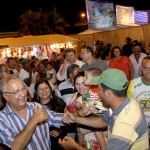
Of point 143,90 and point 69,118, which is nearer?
point 69,118

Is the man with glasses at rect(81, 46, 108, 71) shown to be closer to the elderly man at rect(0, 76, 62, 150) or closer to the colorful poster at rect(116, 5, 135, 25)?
the elderly man at rect(0, 76, 62, 150)

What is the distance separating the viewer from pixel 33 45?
16.4 metres

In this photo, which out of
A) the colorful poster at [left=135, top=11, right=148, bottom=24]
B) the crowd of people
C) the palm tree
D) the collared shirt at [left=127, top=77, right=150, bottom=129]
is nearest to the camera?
the crowd of people

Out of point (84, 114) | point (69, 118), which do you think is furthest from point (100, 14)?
point (69, 118)

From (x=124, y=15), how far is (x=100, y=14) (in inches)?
94.2

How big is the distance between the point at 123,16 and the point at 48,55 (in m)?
7.13

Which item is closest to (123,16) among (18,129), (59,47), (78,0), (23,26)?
(59,47)

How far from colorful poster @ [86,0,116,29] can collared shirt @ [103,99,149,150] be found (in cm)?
1876

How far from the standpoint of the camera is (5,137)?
2.98 meters

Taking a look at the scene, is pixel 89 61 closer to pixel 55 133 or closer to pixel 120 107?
pixel 55 133

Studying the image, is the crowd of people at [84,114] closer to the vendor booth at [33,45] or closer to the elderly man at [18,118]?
the elderly man at [18,118]

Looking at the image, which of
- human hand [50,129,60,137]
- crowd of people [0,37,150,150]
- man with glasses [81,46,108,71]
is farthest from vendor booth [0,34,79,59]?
human hand [50,129,60,137]

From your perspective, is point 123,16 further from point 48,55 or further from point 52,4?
point 52,4

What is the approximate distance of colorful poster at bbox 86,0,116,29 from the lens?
21062 mm
